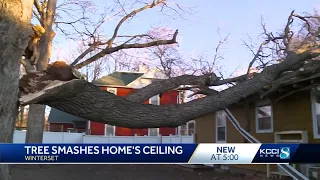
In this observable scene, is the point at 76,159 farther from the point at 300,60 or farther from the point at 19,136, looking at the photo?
the point at 19,136

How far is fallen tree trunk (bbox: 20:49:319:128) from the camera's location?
15.7ft

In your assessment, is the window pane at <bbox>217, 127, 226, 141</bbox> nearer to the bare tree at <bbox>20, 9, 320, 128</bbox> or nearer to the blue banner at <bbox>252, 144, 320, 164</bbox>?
the bare tree at <bbox>20, 9, 320, 128</bbox>

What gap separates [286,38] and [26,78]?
28.9ft

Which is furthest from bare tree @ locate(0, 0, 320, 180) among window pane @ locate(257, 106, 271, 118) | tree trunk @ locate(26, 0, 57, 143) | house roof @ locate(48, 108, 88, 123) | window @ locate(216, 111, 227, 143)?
house roof @ locate(48, 108, 88, 123)

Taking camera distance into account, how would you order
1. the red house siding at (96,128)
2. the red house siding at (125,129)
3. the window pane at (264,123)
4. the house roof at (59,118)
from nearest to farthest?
the window pane at (264,123), the red house siding at (96,128), the red house siding at (125,129), the house roof at (59,118)

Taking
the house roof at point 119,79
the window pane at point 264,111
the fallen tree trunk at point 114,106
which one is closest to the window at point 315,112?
the window pane at point 264,111

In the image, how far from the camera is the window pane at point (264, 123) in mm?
12417

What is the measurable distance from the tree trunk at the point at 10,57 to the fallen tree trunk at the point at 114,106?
22 cm

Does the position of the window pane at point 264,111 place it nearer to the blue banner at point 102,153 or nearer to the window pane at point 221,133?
the window pane at point 221,133

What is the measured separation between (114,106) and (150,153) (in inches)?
42.5

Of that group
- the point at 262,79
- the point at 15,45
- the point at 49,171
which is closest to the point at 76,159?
the point at 15,45

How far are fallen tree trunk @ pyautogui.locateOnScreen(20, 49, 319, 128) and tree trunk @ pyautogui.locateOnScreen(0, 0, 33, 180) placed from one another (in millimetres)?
220

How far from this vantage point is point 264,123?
12711 millimetres

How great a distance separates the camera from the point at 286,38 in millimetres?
11102
